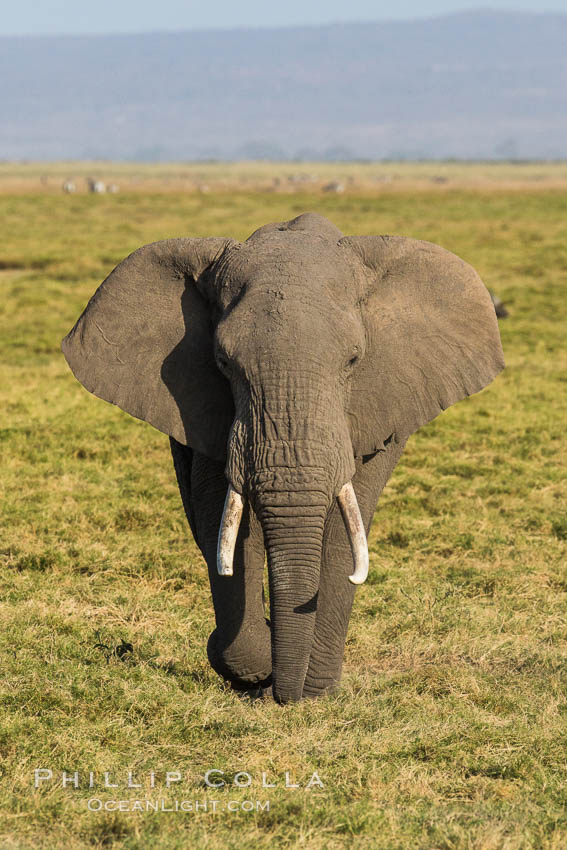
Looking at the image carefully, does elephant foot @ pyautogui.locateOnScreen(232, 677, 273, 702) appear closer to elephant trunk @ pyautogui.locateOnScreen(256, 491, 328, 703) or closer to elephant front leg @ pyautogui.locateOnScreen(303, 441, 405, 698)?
elephant front leg @ pyautogui.locateOnScreen(303, 441, 405, 698)

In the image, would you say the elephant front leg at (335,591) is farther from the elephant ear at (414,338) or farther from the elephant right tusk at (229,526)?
the elephant right tusk at (229,526)

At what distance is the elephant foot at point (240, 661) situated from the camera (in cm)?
520

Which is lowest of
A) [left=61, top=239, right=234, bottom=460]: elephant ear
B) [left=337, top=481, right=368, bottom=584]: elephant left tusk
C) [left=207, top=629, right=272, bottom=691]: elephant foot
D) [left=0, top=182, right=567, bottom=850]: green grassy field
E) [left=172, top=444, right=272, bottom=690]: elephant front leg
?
[left=0, top=182, right=567, bottom=850]: green grassy field

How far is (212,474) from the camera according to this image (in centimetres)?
522

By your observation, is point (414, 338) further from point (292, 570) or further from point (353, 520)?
point (292, 570)

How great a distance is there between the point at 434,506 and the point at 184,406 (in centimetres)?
456

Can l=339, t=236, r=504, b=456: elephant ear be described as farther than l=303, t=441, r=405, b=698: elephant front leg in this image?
No

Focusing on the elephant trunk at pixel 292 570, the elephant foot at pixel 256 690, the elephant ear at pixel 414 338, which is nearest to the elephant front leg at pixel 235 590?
the elephant foot at pixel 256 690

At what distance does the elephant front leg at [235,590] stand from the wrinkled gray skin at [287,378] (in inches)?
0.4

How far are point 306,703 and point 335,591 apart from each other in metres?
0.60

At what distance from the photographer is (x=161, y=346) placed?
208 inches

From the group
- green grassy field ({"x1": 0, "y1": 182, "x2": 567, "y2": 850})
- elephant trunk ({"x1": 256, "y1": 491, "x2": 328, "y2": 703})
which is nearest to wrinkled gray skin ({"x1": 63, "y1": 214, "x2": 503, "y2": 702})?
elephant trunk ({"x1": 256, "y1": 491, "x2": 328, "y2": 703})

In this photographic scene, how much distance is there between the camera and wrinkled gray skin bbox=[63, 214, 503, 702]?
4.40 metres

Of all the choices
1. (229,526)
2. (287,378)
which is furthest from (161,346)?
(229,526)
